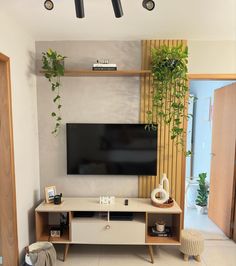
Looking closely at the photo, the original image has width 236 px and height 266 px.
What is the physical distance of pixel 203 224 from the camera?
3.22 metres

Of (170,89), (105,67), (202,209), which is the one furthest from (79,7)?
(202,209)

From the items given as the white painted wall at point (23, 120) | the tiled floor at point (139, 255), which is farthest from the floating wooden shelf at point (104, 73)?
the tiled floor at point (139, 255)

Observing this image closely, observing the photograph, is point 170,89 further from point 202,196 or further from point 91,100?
point 202,196

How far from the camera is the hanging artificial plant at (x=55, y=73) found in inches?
91.7

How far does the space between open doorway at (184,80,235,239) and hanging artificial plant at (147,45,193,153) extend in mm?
830

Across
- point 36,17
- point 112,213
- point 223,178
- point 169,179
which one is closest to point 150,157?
point 169,179

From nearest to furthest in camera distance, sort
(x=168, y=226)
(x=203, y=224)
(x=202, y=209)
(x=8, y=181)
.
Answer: (x=8, y=181), (x=168, y=226), (x=203, y=224), (x=202, y=209)

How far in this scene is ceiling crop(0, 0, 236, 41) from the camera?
179cm

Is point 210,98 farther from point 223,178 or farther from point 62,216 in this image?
point 62,216

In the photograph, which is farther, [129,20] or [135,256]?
[135,256]

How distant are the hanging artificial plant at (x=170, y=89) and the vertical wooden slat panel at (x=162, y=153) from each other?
0.19ft

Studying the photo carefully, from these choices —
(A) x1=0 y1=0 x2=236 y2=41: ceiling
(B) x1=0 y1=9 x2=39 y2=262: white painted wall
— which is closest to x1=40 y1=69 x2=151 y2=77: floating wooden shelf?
(B) x1=0 y1=9 x2=39 y2=262: white painted wall

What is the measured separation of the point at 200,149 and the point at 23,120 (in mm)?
3227

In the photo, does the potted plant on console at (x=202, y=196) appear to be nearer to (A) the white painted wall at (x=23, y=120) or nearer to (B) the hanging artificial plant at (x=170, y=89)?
(B) the hanging artificial plant at (x=170, y=89)
